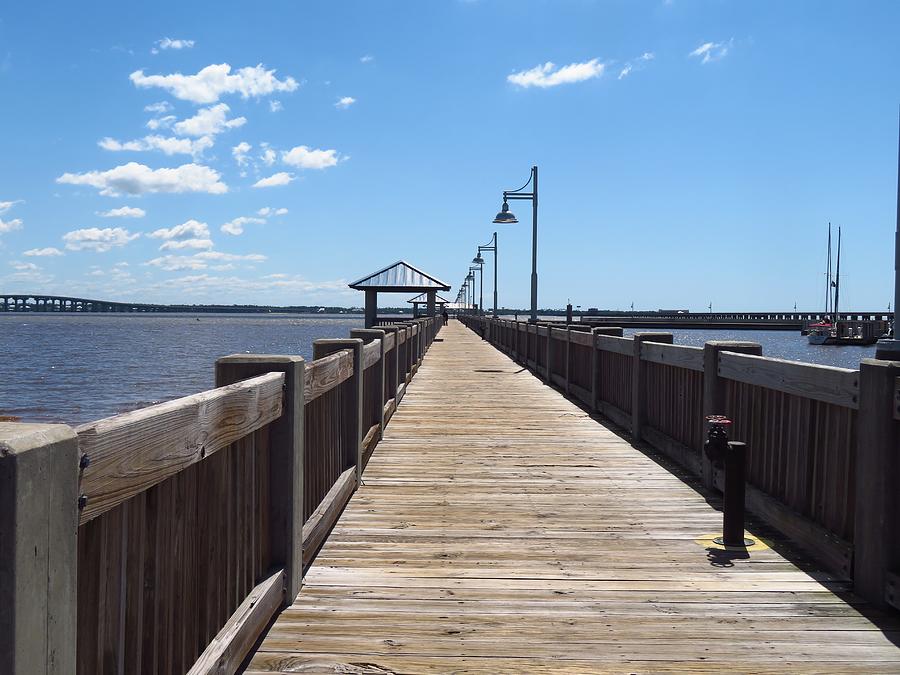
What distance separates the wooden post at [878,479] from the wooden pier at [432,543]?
0.04 feet

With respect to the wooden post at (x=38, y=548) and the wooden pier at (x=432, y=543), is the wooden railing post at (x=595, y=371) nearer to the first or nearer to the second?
the wooden pier at (x=432, y=543)

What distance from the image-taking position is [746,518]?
6500 mm

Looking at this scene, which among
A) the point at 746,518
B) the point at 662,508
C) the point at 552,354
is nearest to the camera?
the point at 746,518

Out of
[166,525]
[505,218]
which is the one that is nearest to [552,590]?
[166,525]

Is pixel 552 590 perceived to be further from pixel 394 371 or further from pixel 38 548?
pixel 394 371

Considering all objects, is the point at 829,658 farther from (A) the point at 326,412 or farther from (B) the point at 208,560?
(A) the point at 326,412

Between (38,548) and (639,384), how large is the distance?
883 cm

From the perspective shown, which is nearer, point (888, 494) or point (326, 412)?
point (888, 494)

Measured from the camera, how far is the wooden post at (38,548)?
1672 millimetres

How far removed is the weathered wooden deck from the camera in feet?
12.7

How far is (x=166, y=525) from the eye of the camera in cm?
278

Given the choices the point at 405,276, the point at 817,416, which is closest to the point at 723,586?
the point at 817,416

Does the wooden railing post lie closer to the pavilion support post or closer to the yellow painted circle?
the yellow painted circle

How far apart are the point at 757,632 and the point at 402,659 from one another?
186cm
